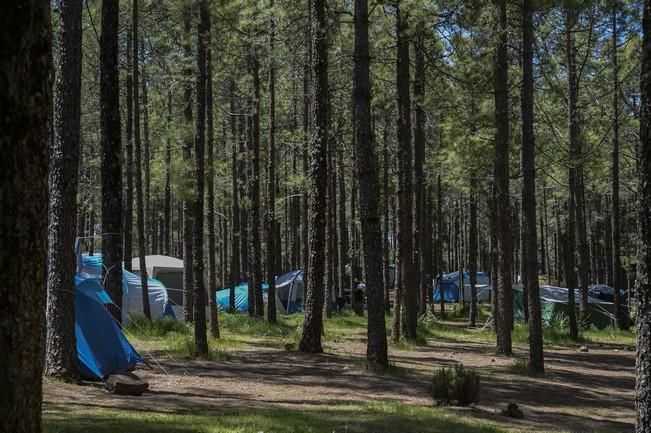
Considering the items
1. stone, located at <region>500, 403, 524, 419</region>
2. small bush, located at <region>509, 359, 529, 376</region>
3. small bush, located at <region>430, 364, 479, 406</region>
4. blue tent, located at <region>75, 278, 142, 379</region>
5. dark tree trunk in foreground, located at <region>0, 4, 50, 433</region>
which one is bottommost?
small bush, located at <region>509, 359, 529, 376</region>

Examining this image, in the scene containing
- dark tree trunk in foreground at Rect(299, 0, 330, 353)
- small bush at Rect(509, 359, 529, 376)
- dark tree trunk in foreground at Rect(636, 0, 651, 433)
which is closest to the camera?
Answer: dark tree trunk in foreground at Rect(636, 0, 651, 433)

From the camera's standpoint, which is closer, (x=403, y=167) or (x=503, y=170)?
(x=503, y=170)

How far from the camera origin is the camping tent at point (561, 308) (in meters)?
25.7

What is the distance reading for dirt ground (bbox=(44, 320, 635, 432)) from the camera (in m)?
→ 8.95

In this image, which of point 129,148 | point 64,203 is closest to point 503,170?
point 64,203

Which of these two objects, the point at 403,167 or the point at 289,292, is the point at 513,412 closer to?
the point at 403,167

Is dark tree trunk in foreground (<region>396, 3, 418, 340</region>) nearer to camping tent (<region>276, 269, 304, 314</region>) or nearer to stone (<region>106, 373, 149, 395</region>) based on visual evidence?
stone (<region>106, 373, 149, 395</region>)

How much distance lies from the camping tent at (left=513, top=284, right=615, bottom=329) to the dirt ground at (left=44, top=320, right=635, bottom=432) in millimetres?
9905

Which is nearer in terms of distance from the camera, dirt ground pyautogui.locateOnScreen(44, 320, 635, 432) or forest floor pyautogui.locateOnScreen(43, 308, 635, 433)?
forest floor pyautogui.locateOnScreen(43, 308, 635, 433)

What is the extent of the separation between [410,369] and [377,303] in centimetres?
168

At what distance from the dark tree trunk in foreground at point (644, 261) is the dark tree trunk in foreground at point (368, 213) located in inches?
260

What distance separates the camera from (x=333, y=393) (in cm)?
1039

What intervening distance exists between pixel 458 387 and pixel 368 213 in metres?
3.42

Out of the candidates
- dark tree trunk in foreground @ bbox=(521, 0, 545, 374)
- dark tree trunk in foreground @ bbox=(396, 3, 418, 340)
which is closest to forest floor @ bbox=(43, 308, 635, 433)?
dark tree trunk in foreground @ bbox=(521, 0, 545, 374)
